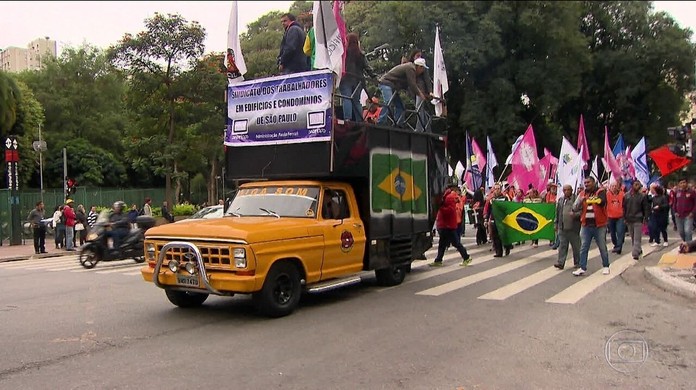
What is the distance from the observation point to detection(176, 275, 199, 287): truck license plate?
310 inches

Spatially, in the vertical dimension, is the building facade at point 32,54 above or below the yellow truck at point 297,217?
above

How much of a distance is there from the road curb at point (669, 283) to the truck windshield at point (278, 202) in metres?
5.71

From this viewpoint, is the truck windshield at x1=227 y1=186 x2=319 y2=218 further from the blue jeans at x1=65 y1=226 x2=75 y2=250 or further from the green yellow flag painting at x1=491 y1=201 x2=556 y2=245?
the blue jeans at x1=65 y1=226 x2=75 y2=250

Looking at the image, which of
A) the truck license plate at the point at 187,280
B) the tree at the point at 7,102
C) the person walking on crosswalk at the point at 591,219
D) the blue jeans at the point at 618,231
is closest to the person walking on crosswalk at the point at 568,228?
the person walking on crosswalk at the point at 591,219

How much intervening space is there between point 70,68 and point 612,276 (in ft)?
164

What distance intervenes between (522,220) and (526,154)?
16.6 ft

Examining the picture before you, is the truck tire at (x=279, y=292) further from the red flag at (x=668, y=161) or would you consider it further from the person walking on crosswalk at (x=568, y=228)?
the red flag at (x=668, y=161)

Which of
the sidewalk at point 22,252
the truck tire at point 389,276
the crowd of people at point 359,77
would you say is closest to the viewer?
the crowd of people at point 359,77

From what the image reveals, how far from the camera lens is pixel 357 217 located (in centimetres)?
986

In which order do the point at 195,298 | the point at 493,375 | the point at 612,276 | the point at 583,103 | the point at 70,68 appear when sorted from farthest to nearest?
the point at 70,68 < the point at 583,103 < the point at 612,276 < the point at 195,298 < the point at 493,375

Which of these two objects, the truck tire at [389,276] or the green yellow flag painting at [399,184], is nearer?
the green yellow flag painting at [399,184]

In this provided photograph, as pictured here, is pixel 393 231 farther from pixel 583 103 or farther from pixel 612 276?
pixel 583 103

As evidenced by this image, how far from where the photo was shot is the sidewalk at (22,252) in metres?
19.8

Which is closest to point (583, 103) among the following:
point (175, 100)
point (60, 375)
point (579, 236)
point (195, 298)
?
point (175, 100)
